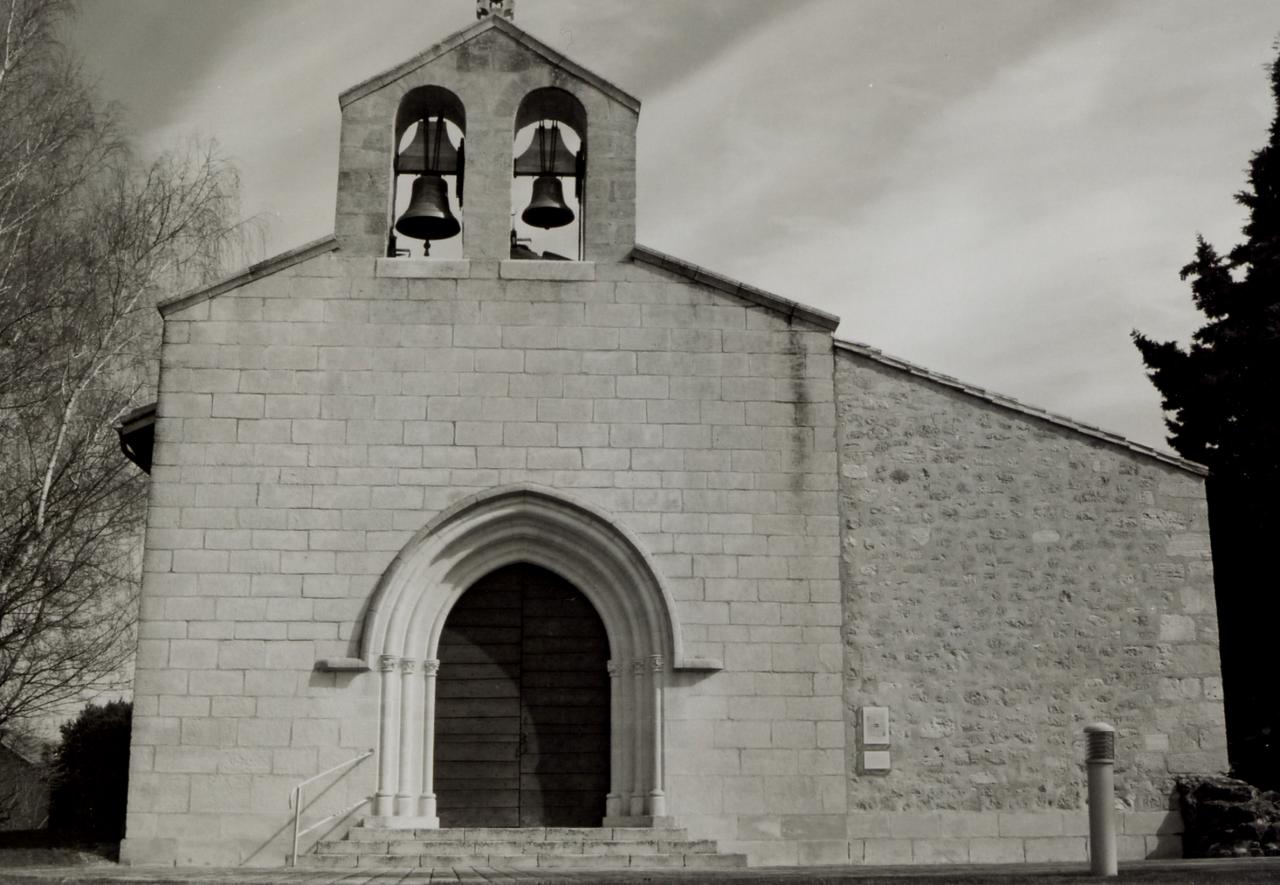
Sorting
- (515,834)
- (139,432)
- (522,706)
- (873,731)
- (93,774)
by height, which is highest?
(139,432)

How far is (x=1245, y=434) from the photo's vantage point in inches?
685

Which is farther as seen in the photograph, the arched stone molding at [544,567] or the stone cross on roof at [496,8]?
the stone cross on roof at [496,8]

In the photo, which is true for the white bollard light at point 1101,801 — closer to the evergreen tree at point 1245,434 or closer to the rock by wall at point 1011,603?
the rock by wall at point 1011,603

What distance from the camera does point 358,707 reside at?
1180 centimetres

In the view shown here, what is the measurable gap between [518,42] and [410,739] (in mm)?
6341

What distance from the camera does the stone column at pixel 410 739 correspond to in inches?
463

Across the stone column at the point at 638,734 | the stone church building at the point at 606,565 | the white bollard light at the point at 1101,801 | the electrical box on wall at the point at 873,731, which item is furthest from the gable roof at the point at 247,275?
the white bollard light at the point at 1101,801

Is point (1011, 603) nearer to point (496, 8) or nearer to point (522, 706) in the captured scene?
point (522, 706)

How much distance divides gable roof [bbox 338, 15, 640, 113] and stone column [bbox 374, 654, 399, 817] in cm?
511

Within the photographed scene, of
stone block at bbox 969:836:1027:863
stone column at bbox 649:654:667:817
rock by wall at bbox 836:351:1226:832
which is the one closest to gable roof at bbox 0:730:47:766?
stone column at bbox 649:654:667:817

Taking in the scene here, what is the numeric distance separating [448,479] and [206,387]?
7.45ft

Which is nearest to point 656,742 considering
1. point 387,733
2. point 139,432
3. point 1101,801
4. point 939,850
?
point 387,733

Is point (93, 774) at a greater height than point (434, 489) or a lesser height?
lesser

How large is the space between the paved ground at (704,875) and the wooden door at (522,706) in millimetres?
1729
